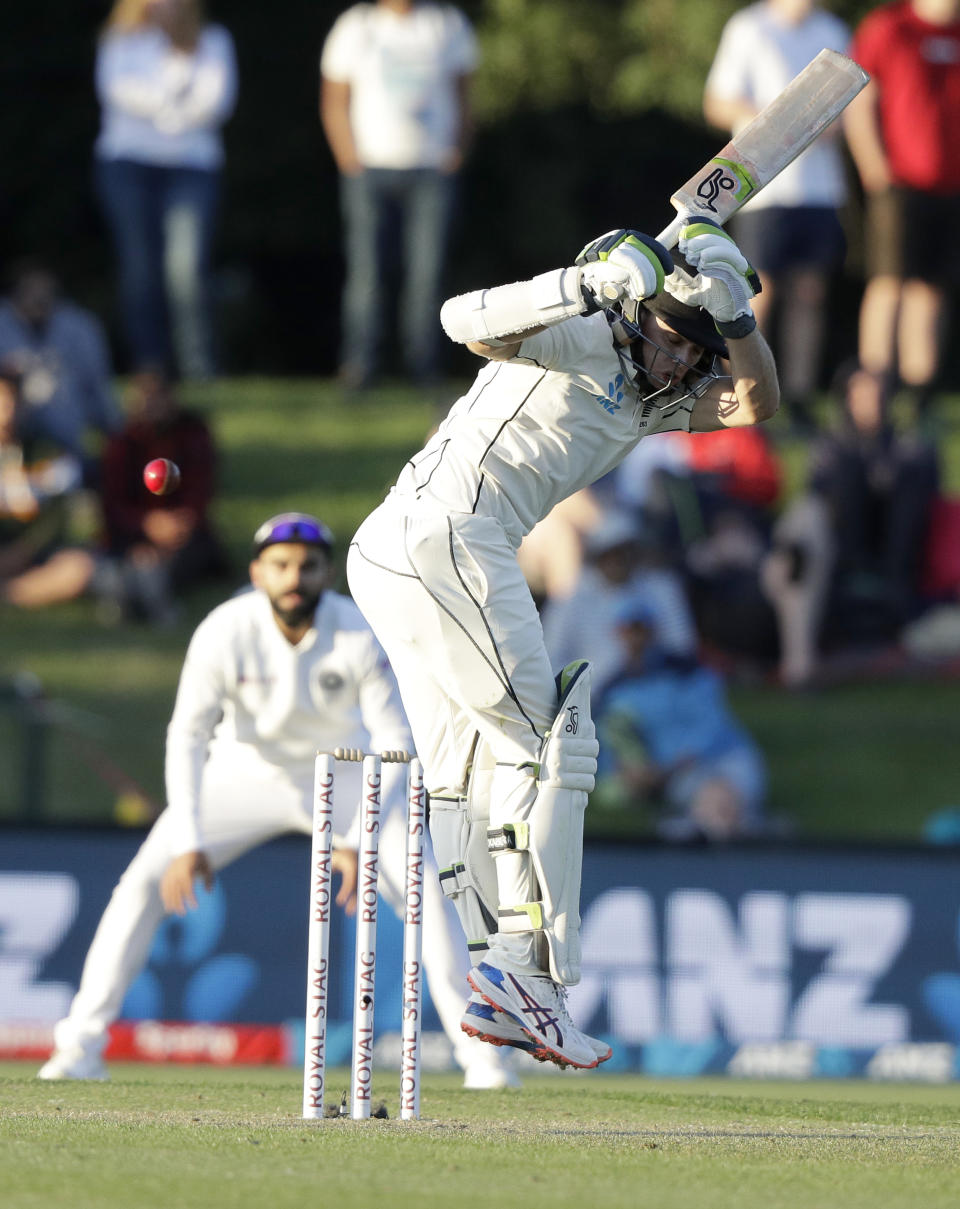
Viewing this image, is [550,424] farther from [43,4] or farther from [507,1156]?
[43,4]

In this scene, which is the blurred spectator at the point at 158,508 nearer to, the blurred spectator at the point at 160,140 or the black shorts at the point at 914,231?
the blurred spectator at the point at 160,140

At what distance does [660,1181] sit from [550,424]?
1.89m

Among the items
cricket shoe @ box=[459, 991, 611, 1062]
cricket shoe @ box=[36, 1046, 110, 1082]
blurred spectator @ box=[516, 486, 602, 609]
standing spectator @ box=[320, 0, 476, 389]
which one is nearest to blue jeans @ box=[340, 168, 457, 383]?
standing spectator @ box=[320, 0, 476, 389]

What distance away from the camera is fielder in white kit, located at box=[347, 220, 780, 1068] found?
5172 mm

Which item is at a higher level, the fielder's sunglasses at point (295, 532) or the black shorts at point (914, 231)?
the black shorts at point (914, 231)

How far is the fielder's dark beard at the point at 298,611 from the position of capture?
7516mm

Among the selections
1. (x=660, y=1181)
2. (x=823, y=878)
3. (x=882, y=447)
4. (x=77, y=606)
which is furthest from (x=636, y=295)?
(x=77, y=606)

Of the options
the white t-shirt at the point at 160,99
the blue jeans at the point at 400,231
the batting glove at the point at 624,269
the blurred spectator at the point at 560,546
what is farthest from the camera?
the blue jeans at the point at 400,231

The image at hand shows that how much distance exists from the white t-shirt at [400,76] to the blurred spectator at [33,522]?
8.92ft

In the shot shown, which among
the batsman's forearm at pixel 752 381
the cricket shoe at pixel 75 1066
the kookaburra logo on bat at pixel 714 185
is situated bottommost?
the cricket shoe at pixel 75 1066

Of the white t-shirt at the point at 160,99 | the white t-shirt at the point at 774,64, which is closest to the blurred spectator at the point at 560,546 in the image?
the white t-shirt at the point at 774,64

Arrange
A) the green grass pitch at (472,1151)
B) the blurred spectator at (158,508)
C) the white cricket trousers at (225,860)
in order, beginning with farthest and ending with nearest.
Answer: the blurred spectator at (158,508), the white cricket trousers at (225,860), the green grass pitch at (472,1151)

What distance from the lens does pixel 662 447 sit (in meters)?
12.2

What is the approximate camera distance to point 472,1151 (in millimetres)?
4926
